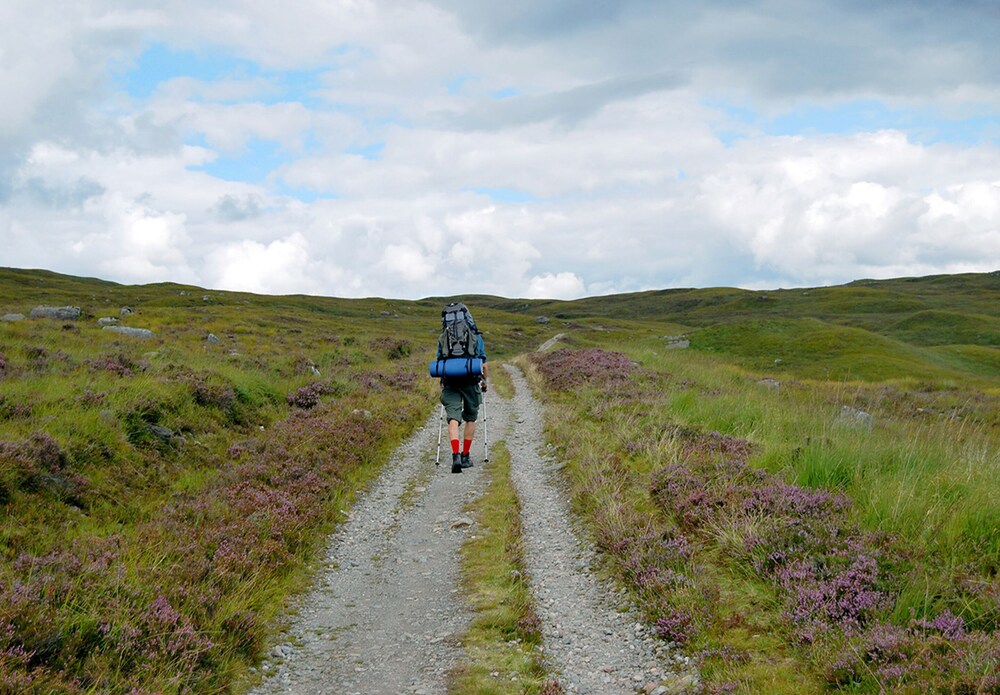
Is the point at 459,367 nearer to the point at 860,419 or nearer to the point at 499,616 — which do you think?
the point at 499,616

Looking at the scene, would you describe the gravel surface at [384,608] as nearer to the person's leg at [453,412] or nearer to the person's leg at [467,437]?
the person's leg at [453,412]

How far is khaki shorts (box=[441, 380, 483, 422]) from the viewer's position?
14.8 m

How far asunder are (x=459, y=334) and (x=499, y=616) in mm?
7846

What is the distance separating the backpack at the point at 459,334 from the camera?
47.0ft

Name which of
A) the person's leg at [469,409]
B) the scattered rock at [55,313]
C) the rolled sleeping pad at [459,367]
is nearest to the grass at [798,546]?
the person's leg at [469,409]

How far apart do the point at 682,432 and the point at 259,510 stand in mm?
8503

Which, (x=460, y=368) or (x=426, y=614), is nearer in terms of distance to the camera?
(x=426, y=614)

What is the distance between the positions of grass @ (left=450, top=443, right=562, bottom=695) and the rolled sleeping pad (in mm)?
3570

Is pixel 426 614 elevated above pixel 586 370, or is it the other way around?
pixel 586 370

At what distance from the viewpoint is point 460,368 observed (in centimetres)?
1437

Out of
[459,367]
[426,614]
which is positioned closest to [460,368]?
[459,367]

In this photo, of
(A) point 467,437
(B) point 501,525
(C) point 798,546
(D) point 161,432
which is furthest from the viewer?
(A) point 467,437

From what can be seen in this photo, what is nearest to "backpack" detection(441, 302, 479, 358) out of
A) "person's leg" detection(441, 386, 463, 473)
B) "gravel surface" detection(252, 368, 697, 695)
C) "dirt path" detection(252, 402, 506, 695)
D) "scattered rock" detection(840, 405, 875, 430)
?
"person's leg" detection(441, 386, 463, 473)

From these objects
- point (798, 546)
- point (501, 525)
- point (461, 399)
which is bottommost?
point (501, 525)
